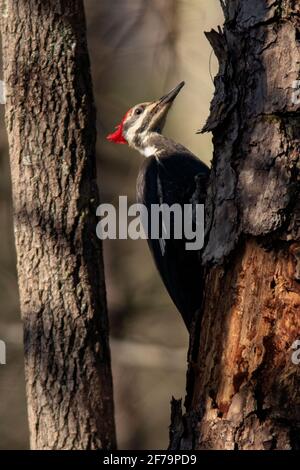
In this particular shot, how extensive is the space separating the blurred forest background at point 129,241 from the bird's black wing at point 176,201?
9.65ft

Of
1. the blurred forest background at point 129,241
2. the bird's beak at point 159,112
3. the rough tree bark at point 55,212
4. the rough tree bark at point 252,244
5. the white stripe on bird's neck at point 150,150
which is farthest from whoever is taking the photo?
the blurred forest background at point 129,241

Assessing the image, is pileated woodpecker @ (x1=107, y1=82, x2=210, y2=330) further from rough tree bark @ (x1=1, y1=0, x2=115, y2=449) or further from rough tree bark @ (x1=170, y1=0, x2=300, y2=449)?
rough tree bark @ (x1=170, y1=0, x2=300, y2=449)

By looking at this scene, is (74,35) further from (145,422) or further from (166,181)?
(145,422)

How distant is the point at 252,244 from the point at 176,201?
1374 millimetres

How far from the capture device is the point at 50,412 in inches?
152

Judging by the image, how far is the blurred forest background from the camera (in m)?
7.55

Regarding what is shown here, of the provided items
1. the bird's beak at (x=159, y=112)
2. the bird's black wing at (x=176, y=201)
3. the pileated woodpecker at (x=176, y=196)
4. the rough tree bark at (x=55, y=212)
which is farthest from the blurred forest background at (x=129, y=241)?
the rough tree bark at (x=55, y=212)

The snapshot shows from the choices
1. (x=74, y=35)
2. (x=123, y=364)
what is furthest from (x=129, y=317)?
(x=74, y=35)

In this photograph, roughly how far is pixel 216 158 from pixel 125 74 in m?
5.27

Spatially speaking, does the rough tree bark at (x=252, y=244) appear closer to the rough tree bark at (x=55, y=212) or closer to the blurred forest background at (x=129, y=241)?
the rough tree bark at (x=55, y=212)

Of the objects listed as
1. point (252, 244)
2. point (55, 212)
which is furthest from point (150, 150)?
point (252, 244)

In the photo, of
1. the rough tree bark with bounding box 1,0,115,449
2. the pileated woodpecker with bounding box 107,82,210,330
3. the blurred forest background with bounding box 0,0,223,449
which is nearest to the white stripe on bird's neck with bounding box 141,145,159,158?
the pileated woodpecker with bounding box 107,82,210,330

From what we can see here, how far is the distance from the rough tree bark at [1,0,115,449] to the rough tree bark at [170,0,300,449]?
89 centimetres

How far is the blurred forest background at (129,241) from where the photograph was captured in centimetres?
755
